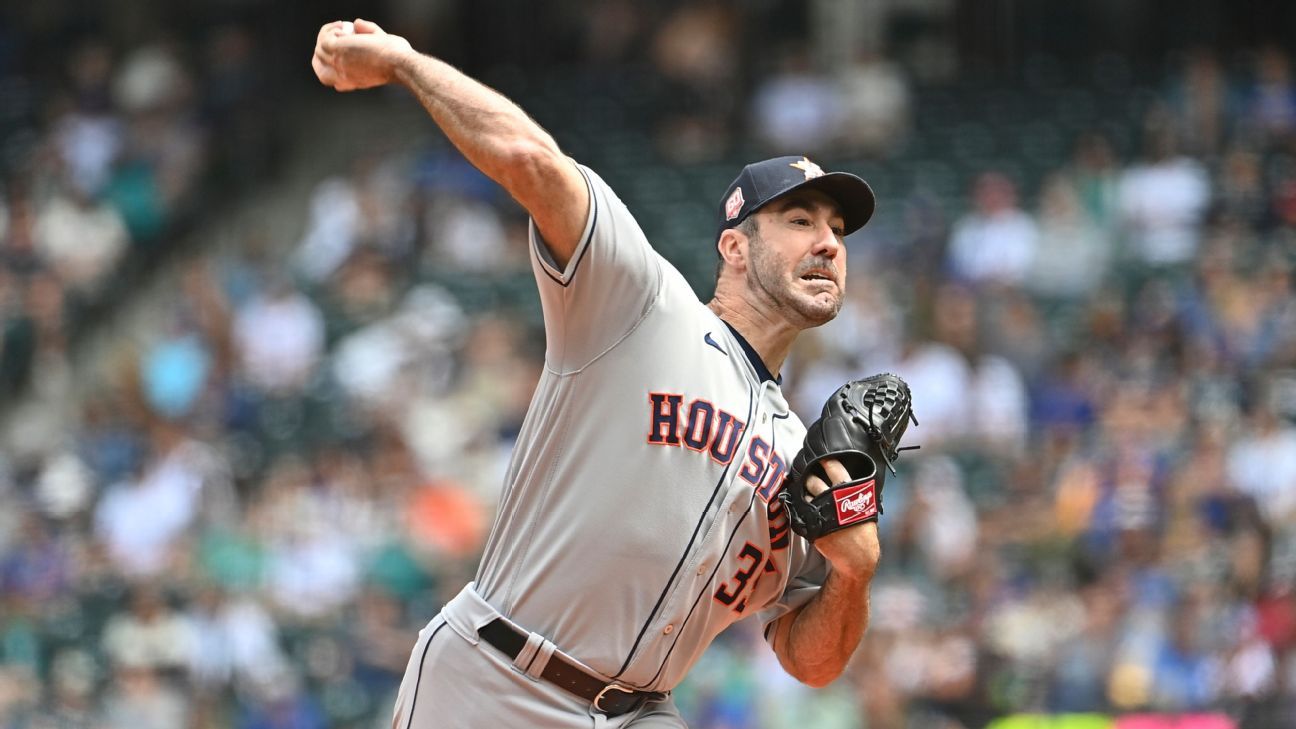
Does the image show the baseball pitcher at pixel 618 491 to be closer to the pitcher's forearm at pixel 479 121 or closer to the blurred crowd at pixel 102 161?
the pitcher's forearm at pixel 479 121

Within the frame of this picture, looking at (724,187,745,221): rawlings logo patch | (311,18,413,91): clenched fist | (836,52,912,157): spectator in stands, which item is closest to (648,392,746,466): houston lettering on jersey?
(724,187,745,221): rawlings logo patch

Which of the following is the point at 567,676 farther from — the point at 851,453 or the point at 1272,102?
the point at 1272,102

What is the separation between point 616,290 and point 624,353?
145 millimetres

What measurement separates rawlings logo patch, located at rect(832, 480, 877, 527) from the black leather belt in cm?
60

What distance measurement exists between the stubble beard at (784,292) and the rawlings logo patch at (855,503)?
0.39 m

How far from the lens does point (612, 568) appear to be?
12.7ft

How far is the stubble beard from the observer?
4133mm

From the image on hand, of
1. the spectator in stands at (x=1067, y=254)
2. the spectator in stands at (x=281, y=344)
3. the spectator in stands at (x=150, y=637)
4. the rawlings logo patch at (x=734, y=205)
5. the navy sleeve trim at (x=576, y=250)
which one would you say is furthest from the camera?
the spectator in stands at (x=281, y=344)

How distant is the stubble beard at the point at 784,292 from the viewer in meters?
4.13

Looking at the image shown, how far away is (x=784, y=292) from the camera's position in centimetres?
416

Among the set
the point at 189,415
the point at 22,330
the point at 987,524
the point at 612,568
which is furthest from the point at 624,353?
the point at 22,330

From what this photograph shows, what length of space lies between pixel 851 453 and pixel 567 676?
78 centimetres

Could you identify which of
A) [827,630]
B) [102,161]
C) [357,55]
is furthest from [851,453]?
[102,161]

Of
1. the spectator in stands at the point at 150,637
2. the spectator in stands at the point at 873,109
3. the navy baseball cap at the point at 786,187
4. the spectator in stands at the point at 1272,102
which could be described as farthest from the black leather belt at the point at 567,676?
the spectator in stands at the point at 873,109
